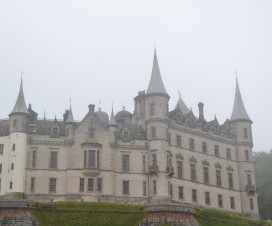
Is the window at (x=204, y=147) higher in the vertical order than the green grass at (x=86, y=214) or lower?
higher

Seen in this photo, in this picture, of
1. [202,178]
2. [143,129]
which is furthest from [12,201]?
[202,178]

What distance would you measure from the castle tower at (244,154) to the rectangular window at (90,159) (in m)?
23.4

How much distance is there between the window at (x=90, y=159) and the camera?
225 ft

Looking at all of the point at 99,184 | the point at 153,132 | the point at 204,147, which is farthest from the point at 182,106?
the point at 99,184

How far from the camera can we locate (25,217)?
5478 centimetres

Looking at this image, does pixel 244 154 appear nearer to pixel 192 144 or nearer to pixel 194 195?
pixel 192 144

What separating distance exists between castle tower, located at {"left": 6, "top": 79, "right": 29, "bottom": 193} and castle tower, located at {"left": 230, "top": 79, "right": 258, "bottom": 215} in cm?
3102

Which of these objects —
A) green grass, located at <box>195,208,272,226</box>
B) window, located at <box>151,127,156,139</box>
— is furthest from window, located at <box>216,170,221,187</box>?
window, located at <box>151,127,156,139</box>

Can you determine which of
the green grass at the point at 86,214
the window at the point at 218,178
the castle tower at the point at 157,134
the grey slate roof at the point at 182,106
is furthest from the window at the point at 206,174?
the green grass at the point at 86,214

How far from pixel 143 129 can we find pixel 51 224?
22978 mm

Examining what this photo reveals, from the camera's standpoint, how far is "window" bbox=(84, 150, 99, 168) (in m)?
68.4

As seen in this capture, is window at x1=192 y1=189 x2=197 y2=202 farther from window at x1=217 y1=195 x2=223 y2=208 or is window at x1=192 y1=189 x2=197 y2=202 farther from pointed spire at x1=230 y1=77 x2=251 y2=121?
pointed spire at x1=230 y1=77 x2=251 y2=121

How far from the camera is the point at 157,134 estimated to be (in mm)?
71875

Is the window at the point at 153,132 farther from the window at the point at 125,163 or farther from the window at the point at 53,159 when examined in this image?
the window at the point at 53,159
